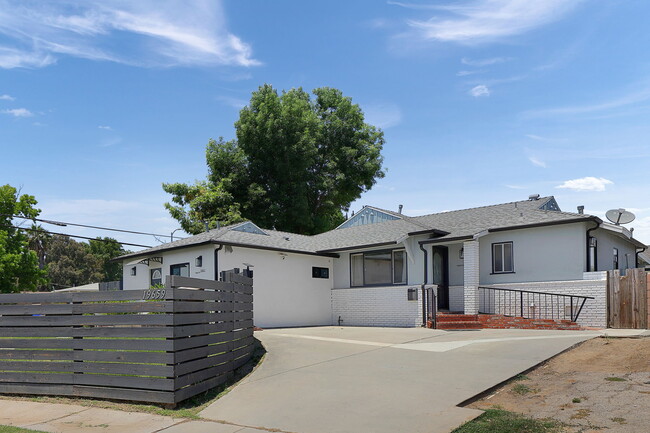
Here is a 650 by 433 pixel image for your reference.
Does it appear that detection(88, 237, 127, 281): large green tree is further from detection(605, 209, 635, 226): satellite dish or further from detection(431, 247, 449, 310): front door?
detection(605, 209, 635, 226): satellite dish

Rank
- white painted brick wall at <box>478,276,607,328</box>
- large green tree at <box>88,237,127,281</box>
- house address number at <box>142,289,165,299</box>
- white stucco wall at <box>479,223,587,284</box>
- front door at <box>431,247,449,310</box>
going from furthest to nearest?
large green tree at <box>88,237,127,281</box> → front door at <box>431,247,449,310</box> → white stucco wall at <box>479,223,587,284</box> → white painted brick wall at <box>478,276,607,328</box> → house address number at <box>142,289,165,299</box>

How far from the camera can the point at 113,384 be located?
25.8ft

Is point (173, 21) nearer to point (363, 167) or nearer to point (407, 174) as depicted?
point (407, 174)

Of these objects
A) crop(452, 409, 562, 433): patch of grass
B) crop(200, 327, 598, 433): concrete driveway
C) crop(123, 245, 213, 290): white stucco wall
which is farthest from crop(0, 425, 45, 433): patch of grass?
crop(123, 245, 213, 290): white stucco wall

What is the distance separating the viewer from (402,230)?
20891 millimetres

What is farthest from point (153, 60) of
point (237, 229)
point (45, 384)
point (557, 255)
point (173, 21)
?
point (557, 255)

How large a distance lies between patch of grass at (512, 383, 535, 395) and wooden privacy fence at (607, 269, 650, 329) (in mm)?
9680

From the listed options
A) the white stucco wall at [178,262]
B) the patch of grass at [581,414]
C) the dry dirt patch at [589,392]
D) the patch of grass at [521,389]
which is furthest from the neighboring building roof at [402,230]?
the patch of grass at [581,414]

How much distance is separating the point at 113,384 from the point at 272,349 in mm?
4635

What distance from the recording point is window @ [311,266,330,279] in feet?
71.8

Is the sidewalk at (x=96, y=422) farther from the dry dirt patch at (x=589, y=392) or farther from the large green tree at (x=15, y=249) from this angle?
the large green tree at (x=15, y=249)

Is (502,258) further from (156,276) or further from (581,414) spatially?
(581,414)

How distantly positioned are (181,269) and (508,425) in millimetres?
15683

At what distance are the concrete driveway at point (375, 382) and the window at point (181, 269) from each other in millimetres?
7321
